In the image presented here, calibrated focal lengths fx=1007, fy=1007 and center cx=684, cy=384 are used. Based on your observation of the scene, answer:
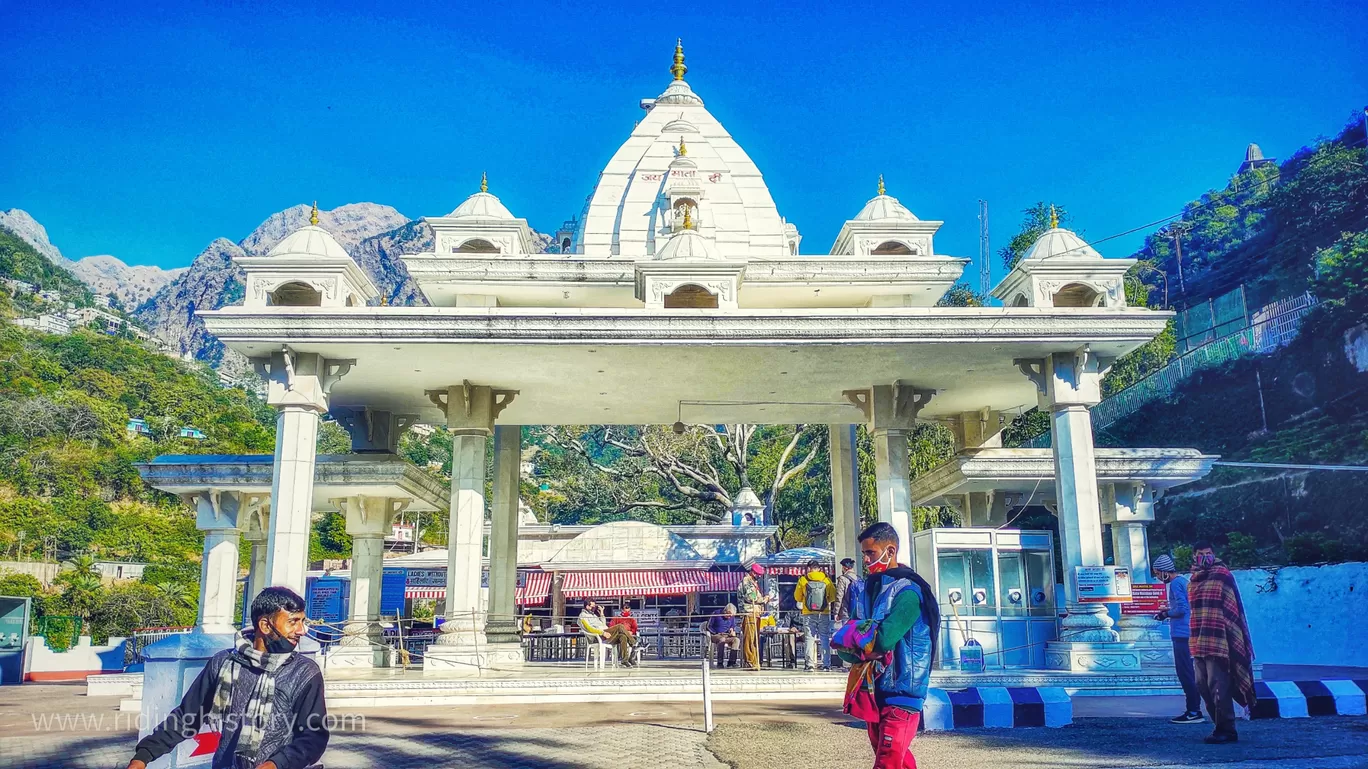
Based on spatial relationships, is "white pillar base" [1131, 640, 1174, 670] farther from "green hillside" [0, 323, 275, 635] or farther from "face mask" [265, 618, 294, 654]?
"green hillside" [0, 323, 275, 635]

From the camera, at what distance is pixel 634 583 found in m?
25.5

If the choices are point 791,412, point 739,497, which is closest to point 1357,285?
point 739,497

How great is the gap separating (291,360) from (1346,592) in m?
19.4

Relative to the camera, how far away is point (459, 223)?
20656 millimetres

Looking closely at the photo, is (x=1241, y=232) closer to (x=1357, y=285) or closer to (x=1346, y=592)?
(x=1357, y=285)

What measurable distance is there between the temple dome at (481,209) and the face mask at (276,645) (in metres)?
17.0

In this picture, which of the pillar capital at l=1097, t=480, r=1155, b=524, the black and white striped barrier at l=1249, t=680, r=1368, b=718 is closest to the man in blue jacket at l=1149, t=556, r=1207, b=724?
the black and white striped barrier at l=1249, t=680, r=1368, b=718

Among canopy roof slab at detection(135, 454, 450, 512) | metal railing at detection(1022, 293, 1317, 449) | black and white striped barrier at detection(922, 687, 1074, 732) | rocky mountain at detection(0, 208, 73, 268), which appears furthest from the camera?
rocky mountain at detection(0, 208, 73, 268)

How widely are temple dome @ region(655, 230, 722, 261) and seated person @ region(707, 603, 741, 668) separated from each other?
655 centimetres

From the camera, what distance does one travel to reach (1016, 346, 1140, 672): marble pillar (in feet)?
47.9

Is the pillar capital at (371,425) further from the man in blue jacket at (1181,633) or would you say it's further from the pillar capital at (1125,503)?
the man in blue jacket at (1181,633)

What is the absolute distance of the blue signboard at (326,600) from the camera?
1137 inches

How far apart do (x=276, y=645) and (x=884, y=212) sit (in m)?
18.2

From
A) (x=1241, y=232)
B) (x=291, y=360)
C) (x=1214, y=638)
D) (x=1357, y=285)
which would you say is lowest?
(x=1214, y=638)
